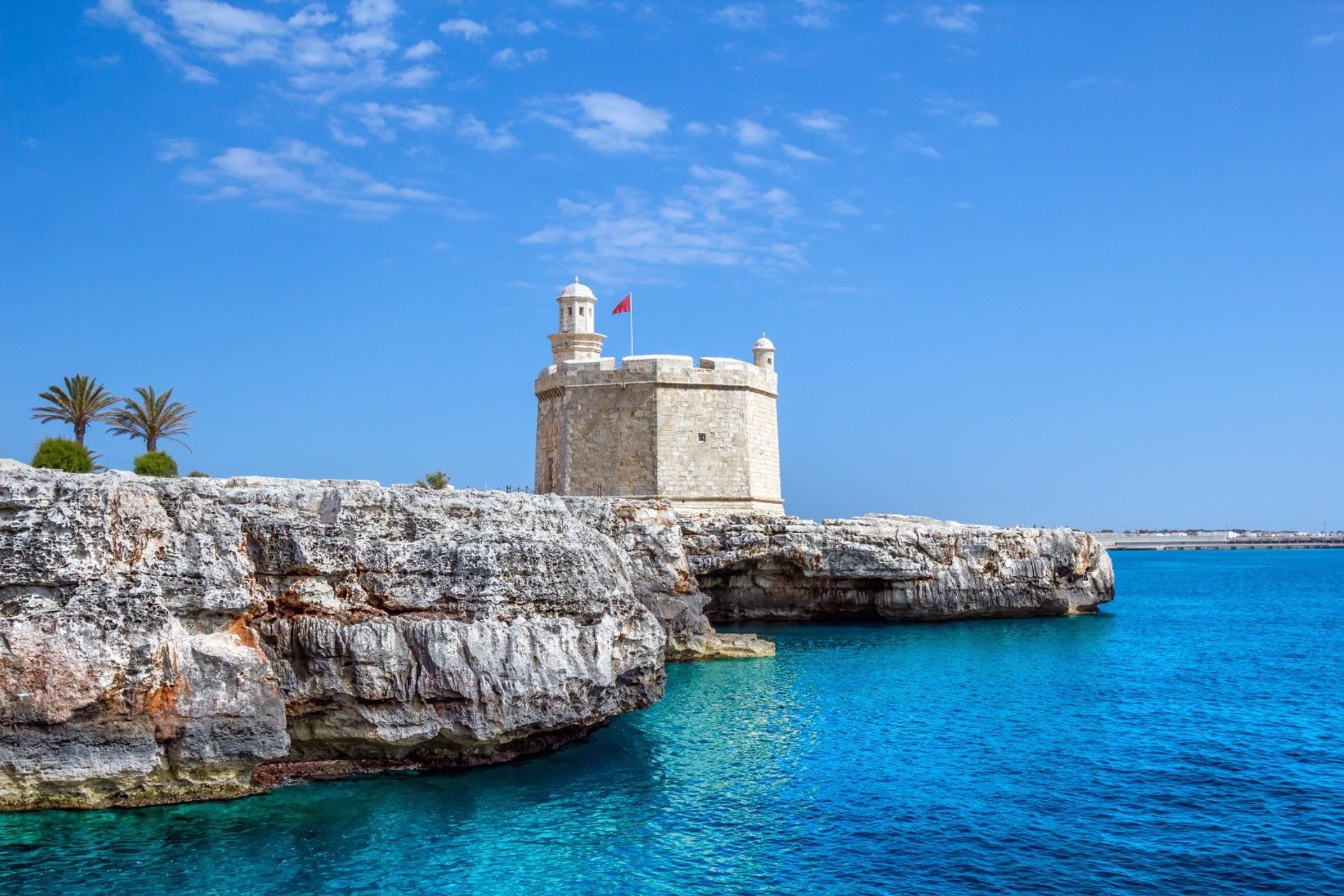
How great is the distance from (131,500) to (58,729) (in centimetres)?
257

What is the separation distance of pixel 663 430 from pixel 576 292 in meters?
6.75

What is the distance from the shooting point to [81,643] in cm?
1171

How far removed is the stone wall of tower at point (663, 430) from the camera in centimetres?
3497

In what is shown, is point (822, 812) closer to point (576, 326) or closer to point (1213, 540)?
point (576, 326)

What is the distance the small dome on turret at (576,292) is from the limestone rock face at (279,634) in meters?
23.4

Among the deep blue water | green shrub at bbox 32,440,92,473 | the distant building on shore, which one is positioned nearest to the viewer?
the deep blue water

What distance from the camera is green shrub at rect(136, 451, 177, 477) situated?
26016mm

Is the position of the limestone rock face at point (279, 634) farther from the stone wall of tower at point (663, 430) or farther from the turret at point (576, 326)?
the turret at point (576, 326)

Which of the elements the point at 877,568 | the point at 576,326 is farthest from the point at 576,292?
the point at 877,568

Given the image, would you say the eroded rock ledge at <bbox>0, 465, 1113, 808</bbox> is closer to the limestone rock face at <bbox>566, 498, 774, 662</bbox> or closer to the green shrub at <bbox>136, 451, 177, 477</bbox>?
the limestone rock face at <bbox>566, 498, 774, 662</bbox>

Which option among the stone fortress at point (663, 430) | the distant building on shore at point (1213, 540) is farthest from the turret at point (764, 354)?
the distant building on shore at point (1213, 540)

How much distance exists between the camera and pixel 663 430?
34938 mm

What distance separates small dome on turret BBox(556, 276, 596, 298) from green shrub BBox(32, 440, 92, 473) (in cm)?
1715

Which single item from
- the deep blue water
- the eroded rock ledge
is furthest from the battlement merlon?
the eroded rock ledge
